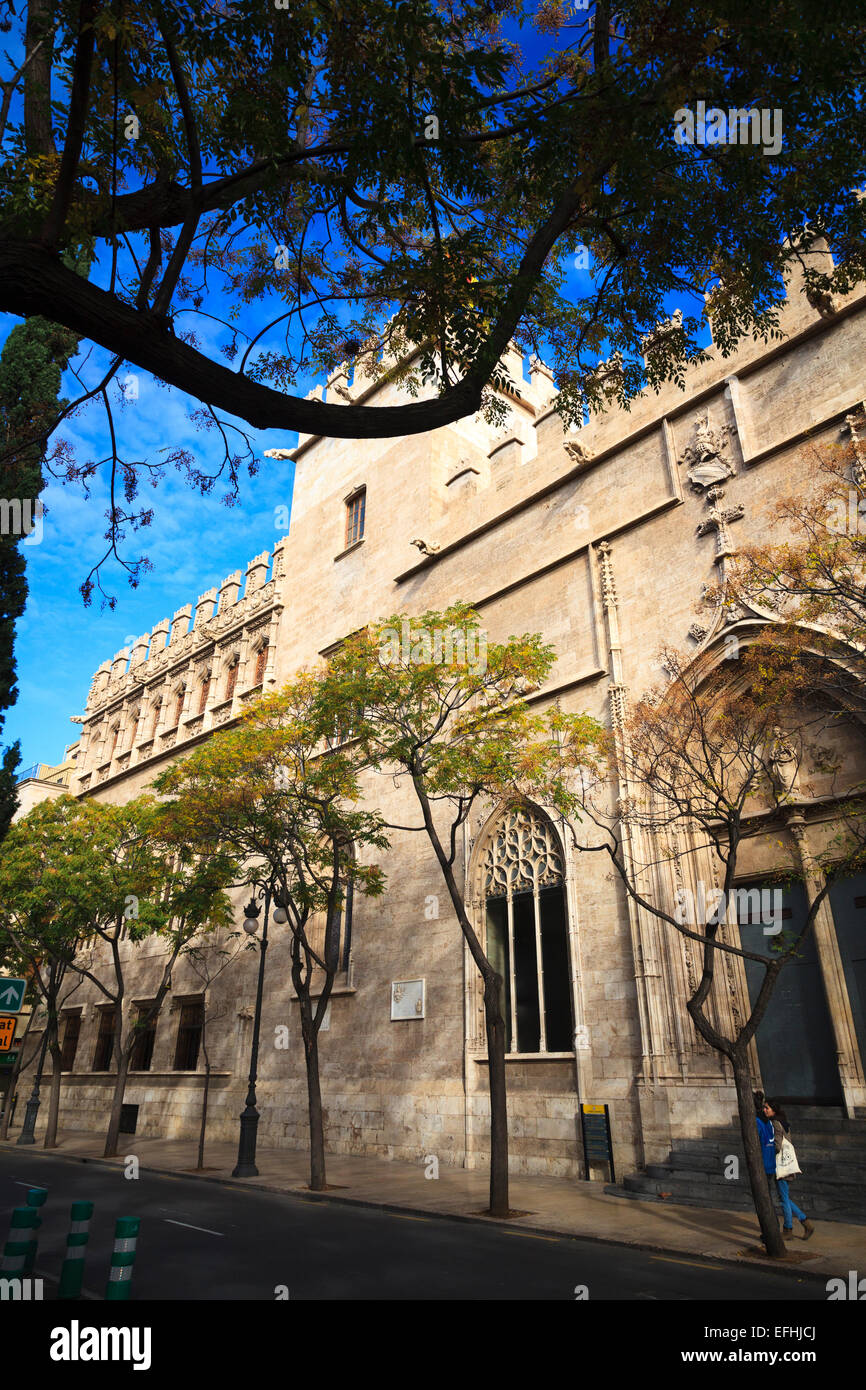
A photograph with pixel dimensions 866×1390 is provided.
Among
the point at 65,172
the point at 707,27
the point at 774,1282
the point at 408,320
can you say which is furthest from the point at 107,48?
the point at 774,1282

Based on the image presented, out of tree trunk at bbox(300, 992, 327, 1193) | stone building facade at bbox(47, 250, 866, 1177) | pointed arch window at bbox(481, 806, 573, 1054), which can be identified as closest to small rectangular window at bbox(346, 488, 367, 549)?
stone building facade at bbox(47, 250, 866, 1177)

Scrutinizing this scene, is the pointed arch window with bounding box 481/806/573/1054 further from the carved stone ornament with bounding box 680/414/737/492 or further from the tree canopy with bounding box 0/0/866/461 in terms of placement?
the tree canopy with bounding box 0/0/866/461

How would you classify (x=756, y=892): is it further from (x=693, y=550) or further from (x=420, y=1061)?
(x=420, y=1061)

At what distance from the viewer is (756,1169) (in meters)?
8.81

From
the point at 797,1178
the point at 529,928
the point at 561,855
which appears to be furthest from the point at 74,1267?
the point at 529,928

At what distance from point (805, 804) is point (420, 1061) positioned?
9880mm

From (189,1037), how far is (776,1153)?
21.3 meters

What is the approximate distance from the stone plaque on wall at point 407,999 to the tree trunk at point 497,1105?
7030mm

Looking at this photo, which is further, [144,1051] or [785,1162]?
[144,1051]

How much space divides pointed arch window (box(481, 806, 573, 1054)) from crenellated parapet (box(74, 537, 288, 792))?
42.0 ft

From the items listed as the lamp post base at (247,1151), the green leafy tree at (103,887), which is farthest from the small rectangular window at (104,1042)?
the lamp post base at (247,1151)

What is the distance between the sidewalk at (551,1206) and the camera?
351 inches

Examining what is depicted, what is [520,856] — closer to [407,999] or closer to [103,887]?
[407,999]

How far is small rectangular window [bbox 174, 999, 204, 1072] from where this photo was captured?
25875 mm
